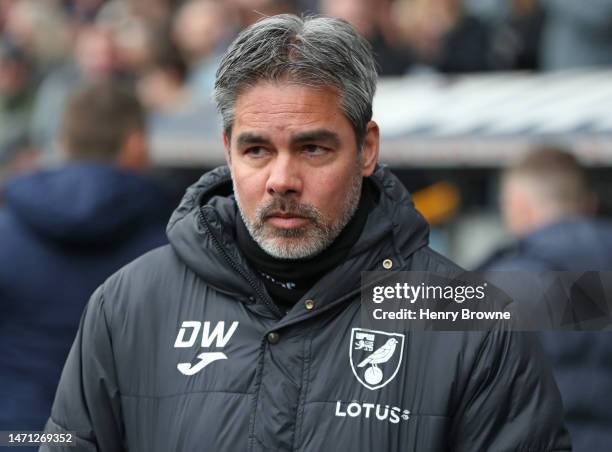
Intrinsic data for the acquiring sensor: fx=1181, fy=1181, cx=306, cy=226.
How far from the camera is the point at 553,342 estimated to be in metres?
4.14

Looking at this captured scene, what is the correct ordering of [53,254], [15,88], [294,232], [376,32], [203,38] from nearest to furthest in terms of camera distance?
[294,232] → [53,254] → [376,32] → [203,38] → [15,88]

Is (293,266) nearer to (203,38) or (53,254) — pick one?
(53,254)

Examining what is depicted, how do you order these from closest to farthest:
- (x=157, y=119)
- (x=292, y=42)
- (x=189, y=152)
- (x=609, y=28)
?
(x=292, y=42) → (x=609, y=28) → (x=189, y=152) → (x=157, y=119)

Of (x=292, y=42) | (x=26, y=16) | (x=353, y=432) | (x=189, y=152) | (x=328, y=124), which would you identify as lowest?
(x=353, y=432)

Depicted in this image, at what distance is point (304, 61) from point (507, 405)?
0.84 m

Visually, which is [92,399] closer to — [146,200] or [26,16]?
[146,200]

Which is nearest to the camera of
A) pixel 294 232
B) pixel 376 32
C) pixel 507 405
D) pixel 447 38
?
pixel 507 405

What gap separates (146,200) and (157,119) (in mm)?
4096

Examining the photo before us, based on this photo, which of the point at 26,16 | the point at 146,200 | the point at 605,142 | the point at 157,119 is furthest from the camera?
the point at 26,16

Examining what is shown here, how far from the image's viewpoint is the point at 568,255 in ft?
13.9

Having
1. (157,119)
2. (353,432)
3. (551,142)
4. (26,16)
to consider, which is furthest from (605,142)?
(26,16)

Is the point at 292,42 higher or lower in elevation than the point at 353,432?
higher

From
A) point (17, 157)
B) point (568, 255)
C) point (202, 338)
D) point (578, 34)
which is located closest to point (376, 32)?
point (578, 34)

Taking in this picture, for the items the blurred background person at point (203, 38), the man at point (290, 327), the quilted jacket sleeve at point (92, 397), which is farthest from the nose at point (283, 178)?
the blurred background person at point (203, 38)
